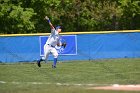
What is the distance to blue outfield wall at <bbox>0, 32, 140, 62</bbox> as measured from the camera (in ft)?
83.7

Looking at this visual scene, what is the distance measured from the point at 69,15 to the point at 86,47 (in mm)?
15108

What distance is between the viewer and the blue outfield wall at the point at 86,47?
2552 cm

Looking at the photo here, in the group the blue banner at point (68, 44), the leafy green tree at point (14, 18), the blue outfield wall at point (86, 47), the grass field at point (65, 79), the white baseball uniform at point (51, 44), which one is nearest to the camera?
the grass field at point (65, 79)

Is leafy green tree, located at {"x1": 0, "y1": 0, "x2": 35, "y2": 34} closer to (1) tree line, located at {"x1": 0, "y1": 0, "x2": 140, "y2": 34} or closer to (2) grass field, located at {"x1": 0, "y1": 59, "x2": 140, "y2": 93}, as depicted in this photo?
(1) tree line, located at {"x1": 0, "y1": 0, "x2": 140, "y2": 34}

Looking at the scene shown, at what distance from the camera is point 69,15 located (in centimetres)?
4088

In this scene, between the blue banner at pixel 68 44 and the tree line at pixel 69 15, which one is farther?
the tree line at pixel 69 15

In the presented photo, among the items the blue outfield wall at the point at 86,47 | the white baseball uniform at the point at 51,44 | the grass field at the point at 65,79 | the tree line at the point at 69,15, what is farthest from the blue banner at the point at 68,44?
the tree line at the point at 69,15

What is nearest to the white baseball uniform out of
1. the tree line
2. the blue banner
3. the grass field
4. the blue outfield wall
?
the grass field

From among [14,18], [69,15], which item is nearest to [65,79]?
[14,18]

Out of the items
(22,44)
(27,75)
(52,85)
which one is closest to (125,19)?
(22,44)

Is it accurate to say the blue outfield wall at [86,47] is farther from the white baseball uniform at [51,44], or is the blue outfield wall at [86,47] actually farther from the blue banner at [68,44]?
the white baseball uniform at [51,44]

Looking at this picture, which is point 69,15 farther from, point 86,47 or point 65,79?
point 65,79

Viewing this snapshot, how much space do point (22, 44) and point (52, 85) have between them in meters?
11.7

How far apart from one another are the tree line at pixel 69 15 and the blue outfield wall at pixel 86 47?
9071 millimetres
